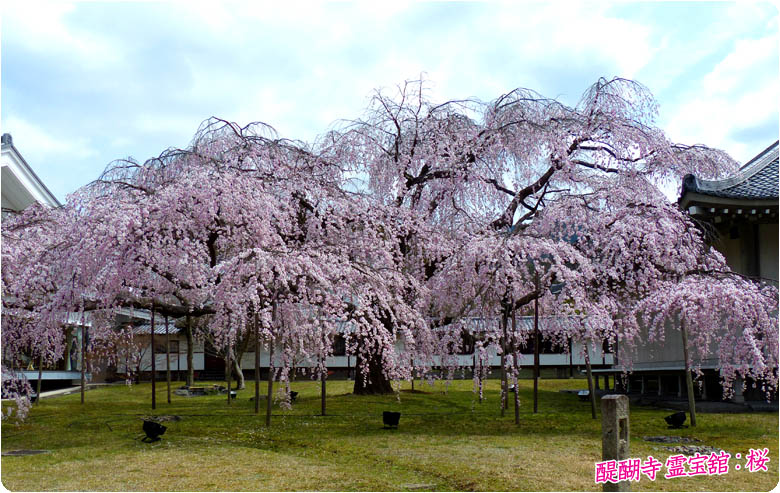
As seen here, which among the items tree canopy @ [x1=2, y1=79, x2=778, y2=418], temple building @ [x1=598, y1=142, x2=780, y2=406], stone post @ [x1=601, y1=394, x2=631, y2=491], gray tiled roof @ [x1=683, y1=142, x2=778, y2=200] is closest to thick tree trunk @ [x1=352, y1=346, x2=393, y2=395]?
tree canopy @ [x1=2, y1=79, x2=778, y2=418]

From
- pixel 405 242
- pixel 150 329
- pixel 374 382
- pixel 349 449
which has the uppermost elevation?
pixel 405 242

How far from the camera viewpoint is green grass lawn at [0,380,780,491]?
914 cm

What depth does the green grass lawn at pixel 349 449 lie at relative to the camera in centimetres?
914

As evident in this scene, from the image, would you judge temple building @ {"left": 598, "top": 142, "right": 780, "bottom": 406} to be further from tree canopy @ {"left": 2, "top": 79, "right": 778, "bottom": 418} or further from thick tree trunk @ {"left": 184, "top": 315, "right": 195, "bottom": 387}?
thick tree trunk @ {"left": 184, "top": 315, "right": 195, "bottom": 387}

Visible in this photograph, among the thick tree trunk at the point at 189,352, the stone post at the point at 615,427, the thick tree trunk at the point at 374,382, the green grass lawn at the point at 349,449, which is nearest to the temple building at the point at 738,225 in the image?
the green grass lawn at the point at 349,449

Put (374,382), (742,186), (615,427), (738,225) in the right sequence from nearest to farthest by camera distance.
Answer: (615,427) → (742,186) → (738,225) → (374,382)

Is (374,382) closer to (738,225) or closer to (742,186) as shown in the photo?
(738,225)

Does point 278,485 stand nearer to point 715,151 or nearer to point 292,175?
point 292,175

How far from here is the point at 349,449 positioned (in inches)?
461

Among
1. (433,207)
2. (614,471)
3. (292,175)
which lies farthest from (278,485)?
(433,207)

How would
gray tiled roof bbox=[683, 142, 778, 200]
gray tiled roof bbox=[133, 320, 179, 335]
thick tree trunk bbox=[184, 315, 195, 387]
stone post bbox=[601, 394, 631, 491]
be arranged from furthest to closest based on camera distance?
1. gray tiled roof bbox=[133, 320, 179, 335]
2. thick tree trunk bbox=[184, 315, 195, 387]
3. gray tiled roof bbox=[683, 142, 778, 200]
4. stone post bbox=[601, 394, 631, 491]

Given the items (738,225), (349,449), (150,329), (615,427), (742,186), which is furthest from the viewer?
(150,329)

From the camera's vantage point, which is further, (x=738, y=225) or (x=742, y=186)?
(x=738, y=225)

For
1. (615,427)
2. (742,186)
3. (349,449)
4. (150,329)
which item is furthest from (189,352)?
(615,427)
